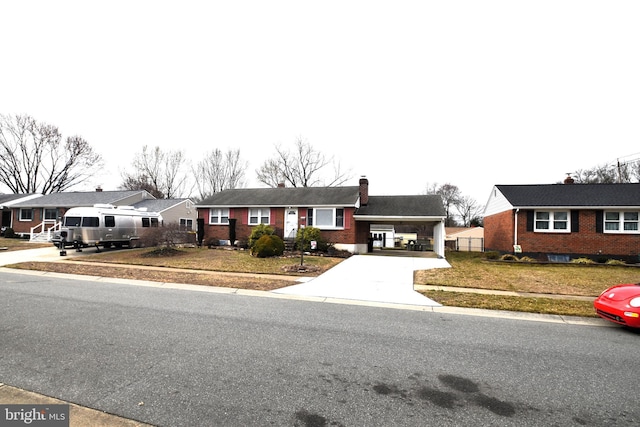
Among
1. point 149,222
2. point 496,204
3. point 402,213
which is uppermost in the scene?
point 496,204

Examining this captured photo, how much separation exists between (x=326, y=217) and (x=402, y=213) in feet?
17.3

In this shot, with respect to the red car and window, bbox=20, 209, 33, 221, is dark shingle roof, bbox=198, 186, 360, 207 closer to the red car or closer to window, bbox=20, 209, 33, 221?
the red car

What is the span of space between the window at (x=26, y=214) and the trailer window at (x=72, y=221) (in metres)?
17.0

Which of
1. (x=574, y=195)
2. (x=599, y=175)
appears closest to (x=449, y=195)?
(x=599, y=175)

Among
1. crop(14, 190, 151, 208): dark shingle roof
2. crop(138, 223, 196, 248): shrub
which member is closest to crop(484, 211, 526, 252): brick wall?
crop(138, 223, 196, 248): shrub

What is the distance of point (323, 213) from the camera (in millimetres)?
22344

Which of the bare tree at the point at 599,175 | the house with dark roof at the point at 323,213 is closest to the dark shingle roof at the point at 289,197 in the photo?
the house with dark roof at the point at 323,213

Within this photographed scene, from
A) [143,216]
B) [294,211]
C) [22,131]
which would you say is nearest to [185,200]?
[143,216]

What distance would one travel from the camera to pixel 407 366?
418 cm

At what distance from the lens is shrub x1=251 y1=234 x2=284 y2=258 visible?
1772cm

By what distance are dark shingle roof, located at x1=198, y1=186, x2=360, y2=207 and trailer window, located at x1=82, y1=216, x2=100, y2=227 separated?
7.18 m

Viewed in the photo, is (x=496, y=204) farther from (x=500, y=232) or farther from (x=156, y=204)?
(x=156, y=204)

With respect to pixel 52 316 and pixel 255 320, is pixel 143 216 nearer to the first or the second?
pixel 52 316

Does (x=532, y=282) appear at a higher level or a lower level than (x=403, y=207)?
lower
